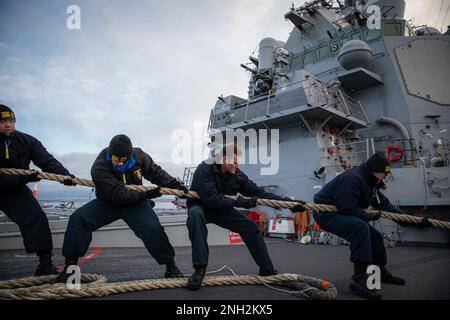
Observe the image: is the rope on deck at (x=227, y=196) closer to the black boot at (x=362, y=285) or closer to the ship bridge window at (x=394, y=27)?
the black boot at (x=362, y=285)

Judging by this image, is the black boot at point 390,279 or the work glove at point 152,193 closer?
the work glove at point 152,193

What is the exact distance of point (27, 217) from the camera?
260 cm

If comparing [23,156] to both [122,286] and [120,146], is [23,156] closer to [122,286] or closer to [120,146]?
[120,146]

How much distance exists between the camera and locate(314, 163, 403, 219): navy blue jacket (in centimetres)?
270

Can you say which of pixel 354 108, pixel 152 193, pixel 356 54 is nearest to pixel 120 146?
pixel 152 193

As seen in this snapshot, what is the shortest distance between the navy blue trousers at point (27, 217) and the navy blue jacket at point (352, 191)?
2961 millimetres

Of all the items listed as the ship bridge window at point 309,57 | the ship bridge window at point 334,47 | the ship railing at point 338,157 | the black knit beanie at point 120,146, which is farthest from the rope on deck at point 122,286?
the ship bridge window at point 309,57

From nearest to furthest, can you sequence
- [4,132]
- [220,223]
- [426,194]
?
1. [4,132]
2. [220,223]
3. [426,194]

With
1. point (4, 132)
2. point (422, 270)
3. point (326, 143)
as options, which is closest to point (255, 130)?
point (326, 143)

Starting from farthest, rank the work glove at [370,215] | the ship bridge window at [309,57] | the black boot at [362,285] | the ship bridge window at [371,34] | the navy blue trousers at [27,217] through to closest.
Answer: the ship bridge window at [309,57]
the ship bridge window at [371,34]
the work glove at [370,215]
the navy blue trousers at [27,217]
the black boot at [362,285]

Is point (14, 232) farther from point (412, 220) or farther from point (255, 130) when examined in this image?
point (255, 130)

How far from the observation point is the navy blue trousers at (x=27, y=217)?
2.57 m

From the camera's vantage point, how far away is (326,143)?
948cm
